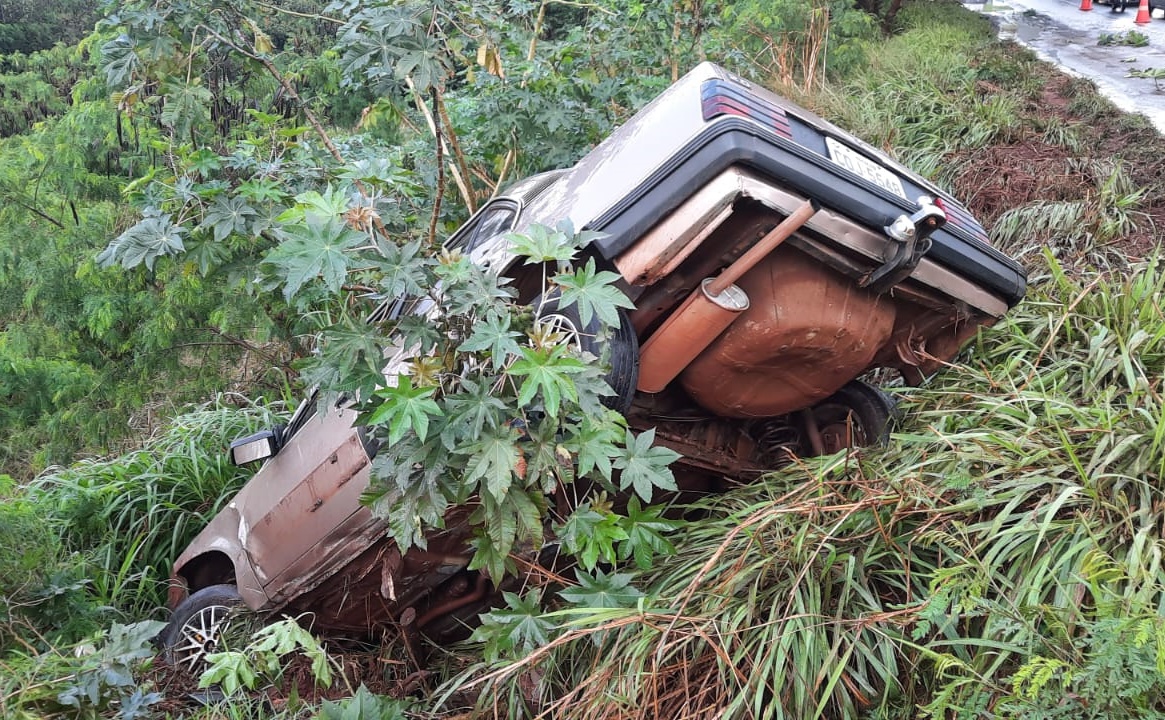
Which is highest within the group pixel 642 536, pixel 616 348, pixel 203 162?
pixel 203 162

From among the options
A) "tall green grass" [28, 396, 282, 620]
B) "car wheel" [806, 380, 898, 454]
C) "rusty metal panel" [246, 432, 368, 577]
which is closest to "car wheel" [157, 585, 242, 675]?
"rusty metal panel" [246, 432, 368, 577]

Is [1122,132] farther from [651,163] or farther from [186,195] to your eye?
[186,195]

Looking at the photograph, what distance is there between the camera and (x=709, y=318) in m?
2.61

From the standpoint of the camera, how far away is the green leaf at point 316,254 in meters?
2.25

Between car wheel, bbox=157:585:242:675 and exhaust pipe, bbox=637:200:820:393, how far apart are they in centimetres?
200

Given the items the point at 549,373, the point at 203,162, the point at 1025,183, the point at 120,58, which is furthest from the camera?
the point at 1025,183

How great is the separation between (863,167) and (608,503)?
1.45 meters

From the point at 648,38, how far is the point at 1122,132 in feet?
10.8

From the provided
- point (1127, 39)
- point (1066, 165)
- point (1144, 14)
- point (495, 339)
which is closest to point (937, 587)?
point (495, 339)

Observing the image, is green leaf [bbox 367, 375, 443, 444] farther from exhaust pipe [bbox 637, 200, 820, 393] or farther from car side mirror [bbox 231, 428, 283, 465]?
car side mirror [bbox 231, 428, 283, 465]

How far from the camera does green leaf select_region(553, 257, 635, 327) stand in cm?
233

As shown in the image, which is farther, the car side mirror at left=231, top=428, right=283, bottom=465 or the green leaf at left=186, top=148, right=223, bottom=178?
the green leaf at left=186, top=148, right=223, bottom=178

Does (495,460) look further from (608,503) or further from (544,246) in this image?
(544,246)

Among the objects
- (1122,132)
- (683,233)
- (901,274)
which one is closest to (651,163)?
(683,233)
